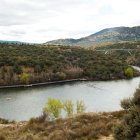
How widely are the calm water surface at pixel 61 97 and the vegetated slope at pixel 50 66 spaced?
8521mm

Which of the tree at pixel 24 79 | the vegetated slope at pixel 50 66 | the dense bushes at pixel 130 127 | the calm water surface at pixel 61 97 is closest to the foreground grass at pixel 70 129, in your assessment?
the dense bushes at pixel 130 127

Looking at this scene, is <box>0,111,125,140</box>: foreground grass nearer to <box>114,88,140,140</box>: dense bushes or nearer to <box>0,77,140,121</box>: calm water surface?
<box>114,88,140,140</box>: dense bushes

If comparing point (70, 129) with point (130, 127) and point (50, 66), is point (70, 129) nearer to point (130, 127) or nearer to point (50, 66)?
point (130, 127)

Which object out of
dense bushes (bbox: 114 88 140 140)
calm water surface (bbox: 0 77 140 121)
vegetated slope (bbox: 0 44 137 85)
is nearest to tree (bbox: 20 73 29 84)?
vegetated slope (bbox: 0 44 137 85)

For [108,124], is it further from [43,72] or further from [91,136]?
[43,72]

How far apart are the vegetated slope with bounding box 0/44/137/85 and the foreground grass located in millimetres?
74265

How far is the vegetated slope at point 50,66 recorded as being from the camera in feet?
295

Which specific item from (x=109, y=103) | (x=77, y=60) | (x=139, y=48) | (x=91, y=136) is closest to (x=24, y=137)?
(x=91, y=136)

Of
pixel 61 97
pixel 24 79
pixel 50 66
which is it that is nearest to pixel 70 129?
pixel 61 97

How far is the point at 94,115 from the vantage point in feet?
45.3

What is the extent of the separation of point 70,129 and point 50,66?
284 ft

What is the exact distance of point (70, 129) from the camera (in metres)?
11.8

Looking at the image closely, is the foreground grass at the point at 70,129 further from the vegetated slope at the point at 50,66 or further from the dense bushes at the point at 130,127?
the vegetated slope at the point at 50,66

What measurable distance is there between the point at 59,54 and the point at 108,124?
101 metres
